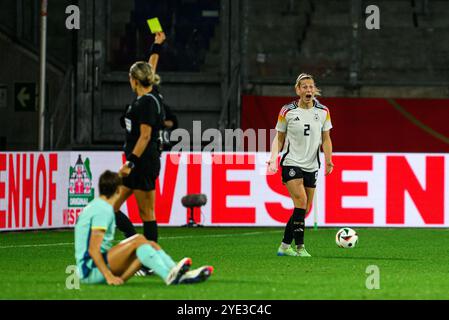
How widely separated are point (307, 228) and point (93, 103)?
755cm

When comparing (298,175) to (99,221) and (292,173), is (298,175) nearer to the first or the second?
(292,173)

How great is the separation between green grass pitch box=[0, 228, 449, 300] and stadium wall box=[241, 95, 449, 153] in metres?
5.67

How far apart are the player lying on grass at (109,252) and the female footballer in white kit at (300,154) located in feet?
15.1

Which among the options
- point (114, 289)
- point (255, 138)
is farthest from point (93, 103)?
point (114, 289)

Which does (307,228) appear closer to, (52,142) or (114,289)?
(52,142)

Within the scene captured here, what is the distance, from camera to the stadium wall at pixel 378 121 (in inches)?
1103

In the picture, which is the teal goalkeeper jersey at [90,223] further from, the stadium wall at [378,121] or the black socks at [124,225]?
the stadium wall at [378,121]

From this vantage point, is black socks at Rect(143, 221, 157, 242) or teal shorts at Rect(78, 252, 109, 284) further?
black socks at Rect(143, 221, 157, 242)

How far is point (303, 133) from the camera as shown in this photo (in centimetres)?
1605

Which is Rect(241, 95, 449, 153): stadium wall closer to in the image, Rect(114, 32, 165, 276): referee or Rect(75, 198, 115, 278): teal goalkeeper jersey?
Rect(114, 32, 165, 276): referee

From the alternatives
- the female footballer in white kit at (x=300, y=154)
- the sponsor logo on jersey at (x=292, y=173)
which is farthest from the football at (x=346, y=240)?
the sponsor logo on jersey at (x=292, y=173)

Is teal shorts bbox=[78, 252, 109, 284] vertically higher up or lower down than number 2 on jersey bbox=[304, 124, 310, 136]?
lower down

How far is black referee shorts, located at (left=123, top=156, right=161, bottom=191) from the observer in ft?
42.7

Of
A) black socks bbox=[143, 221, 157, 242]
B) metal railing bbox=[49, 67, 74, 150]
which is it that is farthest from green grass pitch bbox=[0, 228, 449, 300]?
metal railing bbox=[49, 67, 74, 150]
